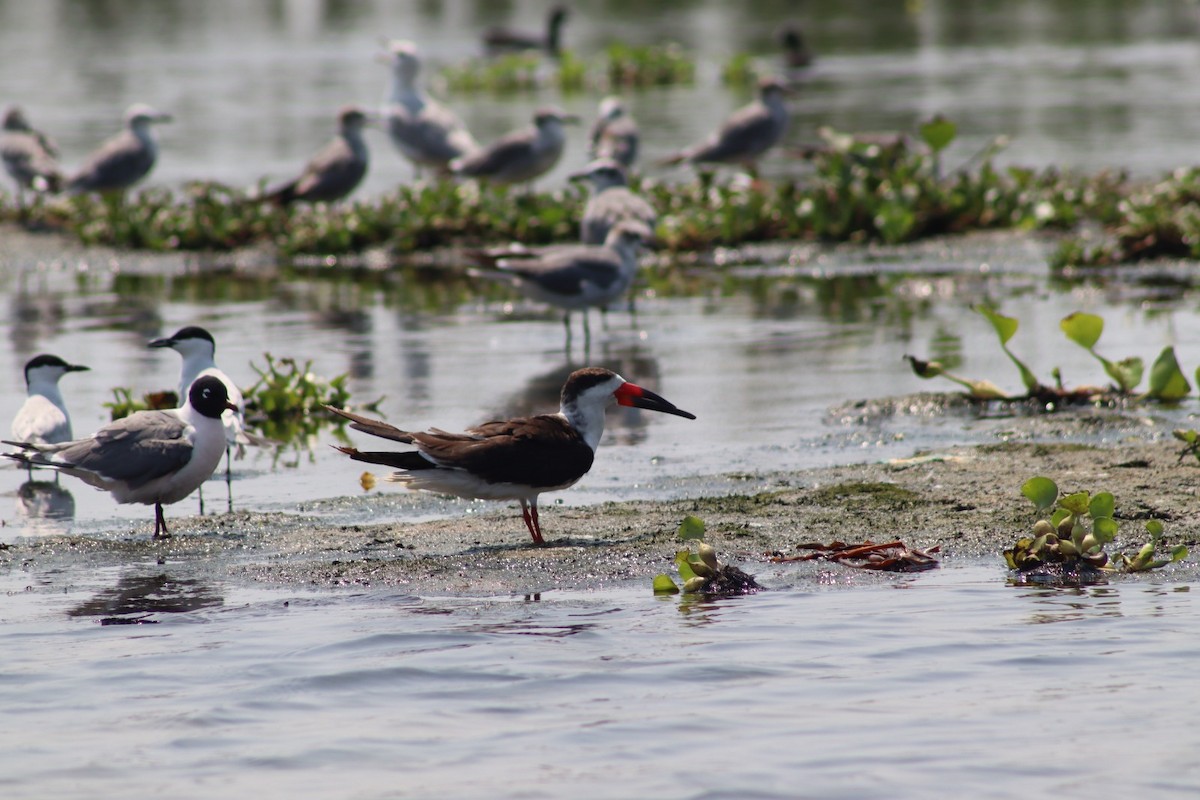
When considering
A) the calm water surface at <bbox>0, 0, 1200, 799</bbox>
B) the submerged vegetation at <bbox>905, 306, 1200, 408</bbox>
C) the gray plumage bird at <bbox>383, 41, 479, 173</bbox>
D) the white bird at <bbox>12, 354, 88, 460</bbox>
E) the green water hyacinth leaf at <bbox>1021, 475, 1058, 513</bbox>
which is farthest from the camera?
the gray plumage bird at <bbox>383, 41, 479, 173</bbox>

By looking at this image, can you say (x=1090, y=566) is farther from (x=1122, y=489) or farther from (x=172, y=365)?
(x=172, y=365)

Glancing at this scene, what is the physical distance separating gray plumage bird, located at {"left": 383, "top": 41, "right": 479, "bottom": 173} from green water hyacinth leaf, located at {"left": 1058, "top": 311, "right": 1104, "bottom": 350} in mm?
13358

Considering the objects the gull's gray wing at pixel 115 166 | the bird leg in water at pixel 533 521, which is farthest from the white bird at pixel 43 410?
the gull's gray wing at pixel 115 166

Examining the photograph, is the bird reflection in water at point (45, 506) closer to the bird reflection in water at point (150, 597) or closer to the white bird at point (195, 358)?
the white bird at point (195, 358)

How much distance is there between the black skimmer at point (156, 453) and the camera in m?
8.91

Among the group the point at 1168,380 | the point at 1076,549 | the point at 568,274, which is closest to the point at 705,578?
the point at 1076,549

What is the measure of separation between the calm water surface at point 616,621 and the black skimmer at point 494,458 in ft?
2.68

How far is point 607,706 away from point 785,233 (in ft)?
45.4

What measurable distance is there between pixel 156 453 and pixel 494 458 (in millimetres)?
1871

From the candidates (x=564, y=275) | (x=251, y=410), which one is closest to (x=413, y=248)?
(x=564, y=275)

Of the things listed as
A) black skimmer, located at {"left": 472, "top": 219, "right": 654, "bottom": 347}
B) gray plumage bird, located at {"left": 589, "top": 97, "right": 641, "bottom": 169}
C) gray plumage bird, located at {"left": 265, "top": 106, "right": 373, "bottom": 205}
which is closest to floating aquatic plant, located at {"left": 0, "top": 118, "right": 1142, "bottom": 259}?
gray plumage bird, located at {"left": 265, "top": 106, "right": 373, "bottom": 205}

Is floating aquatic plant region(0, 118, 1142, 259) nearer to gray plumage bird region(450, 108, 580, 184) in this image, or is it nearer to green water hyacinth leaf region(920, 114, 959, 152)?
green water hyacinth leaf region(920, 114, 959, 152)

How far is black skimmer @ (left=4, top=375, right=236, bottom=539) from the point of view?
891 cm

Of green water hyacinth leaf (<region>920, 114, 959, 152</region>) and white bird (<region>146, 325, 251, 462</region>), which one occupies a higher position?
green water hyacinth leaf (<region>920, 114, 959, 152</region>)
